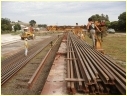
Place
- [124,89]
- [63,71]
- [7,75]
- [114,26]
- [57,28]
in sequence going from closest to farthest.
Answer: [124,89], [63,71], [7,75], [57,28], [114,26]

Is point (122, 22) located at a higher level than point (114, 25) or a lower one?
higher

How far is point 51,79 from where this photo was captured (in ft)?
22.5

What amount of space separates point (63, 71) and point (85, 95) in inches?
114

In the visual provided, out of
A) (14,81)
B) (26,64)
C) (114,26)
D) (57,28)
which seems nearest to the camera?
(14,81)

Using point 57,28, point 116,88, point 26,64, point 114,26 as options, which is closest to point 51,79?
point 116,88

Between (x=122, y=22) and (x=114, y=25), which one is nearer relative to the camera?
(x=122, y=22)

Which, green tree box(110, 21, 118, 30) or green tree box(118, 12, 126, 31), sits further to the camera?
green tree box(110, 21, 118, 30)

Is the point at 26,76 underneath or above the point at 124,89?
underneath

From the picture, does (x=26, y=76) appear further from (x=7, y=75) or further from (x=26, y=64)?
(x=26, y=64)

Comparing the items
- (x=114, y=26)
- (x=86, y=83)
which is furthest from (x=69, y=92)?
(x=114, y=26)

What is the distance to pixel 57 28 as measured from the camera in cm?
4422

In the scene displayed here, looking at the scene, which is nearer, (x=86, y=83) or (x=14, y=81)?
(x=86, y=83)

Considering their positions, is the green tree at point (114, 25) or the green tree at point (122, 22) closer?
the green tree at point (122, 22)

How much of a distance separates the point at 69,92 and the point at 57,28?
39094 millimetres
